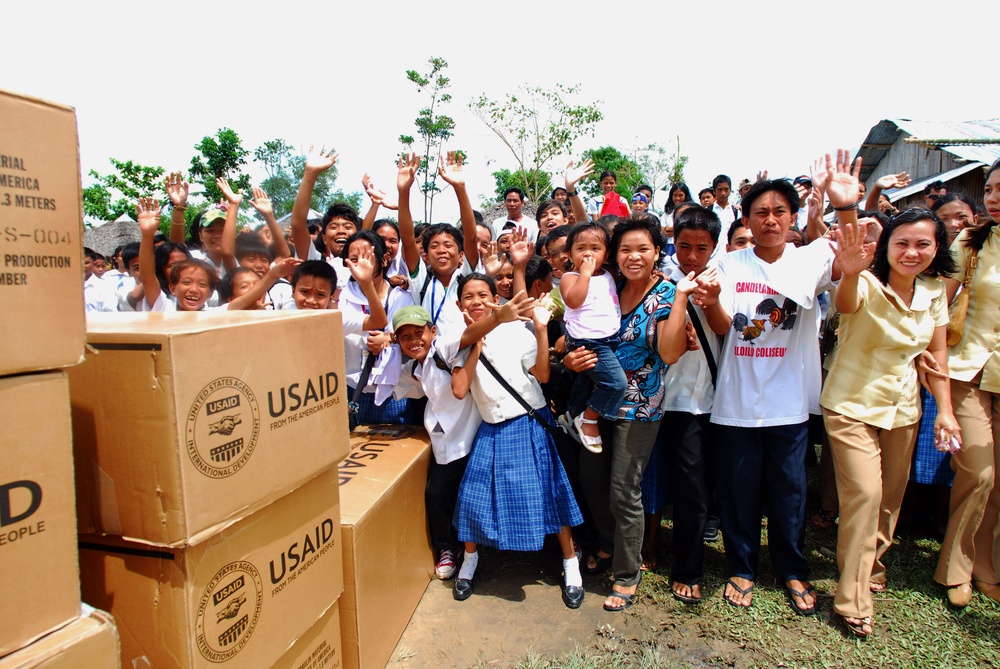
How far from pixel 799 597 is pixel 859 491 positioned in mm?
636

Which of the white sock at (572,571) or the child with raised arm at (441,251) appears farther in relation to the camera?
the child with raised arm at (441,251)

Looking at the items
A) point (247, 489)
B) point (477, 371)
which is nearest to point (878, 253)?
point (477, 371)

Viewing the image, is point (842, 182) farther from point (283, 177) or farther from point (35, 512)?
point (283, 177)

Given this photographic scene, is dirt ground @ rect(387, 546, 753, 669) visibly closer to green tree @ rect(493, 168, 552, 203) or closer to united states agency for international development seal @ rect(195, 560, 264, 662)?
united states agency for international development seal @ rect(195, 560, 264, 662)

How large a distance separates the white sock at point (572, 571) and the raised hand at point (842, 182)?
2.19m

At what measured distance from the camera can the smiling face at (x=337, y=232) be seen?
4.78 metres

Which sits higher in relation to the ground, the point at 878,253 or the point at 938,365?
the point at 878,253

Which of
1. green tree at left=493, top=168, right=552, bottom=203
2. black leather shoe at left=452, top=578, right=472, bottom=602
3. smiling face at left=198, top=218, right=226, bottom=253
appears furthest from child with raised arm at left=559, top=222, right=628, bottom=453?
green tree at left=493, top=168, right=552, bottom=203

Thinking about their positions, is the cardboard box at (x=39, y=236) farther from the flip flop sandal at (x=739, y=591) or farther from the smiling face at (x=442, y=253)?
the flip flop sandal at (x=739, y=591)

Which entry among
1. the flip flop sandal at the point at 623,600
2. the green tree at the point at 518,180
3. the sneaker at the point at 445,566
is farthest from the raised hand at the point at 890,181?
the green tree at the point at 518,180

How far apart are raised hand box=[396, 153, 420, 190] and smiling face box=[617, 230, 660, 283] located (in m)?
1.96

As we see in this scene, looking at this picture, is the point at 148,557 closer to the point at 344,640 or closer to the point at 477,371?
the point at 344,640

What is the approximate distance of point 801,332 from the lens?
118 inches

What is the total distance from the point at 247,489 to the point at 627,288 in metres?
2.12
